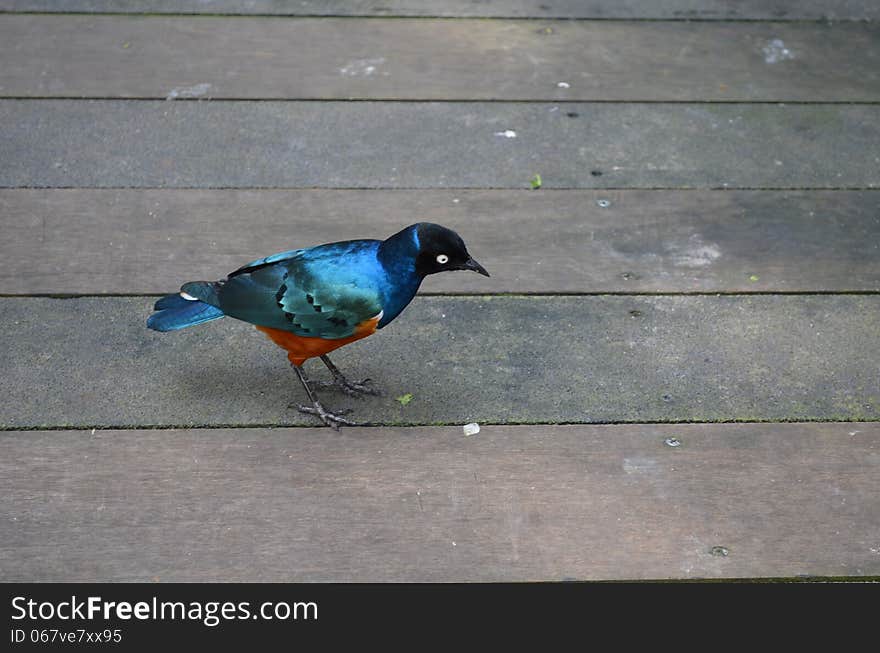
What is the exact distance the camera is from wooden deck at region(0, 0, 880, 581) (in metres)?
2.36

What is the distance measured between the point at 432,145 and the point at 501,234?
0.58 meters

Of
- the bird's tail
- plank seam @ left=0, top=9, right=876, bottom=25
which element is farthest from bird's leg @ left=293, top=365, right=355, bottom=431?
plank seam @ left=0, top=9, right=876, bottom=25

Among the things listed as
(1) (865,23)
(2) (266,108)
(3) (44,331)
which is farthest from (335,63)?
(1) (865,23)

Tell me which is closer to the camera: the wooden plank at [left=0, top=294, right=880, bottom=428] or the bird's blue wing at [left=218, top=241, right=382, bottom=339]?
the bird's blue wing at [left=218, top=241, right=382, bottom=339]

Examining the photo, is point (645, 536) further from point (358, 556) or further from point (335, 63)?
point (335, 63)

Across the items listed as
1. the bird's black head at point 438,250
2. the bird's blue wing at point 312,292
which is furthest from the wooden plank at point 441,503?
the bird's black head at point 438,250

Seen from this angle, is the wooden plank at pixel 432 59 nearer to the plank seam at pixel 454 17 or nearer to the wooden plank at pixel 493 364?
the plank seam at pixel 454 17

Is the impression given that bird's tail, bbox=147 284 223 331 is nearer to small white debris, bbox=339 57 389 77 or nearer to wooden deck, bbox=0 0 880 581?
wooden deck, bbox=0 0 880 581

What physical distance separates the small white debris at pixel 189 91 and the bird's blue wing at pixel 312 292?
1492mm

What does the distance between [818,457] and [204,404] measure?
4.79ft

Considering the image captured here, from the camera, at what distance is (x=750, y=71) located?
163 inches

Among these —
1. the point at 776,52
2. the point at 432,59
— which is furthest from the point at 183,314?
the point at 776,52

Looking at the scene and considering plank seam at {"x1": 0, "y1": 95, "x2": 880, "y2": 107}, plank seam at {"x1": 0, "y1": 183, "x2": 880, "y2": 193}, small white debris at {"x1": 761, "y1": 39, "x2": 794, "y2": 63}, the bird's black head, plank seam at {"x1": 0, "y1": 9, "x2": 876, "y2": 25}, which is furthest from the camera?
plank seam at {"x1": 0, "y1": 9, "x2": 876, "y2": 25}

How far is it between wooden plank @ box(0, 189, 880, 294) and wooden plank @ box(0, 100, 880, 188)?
91 millimetres
